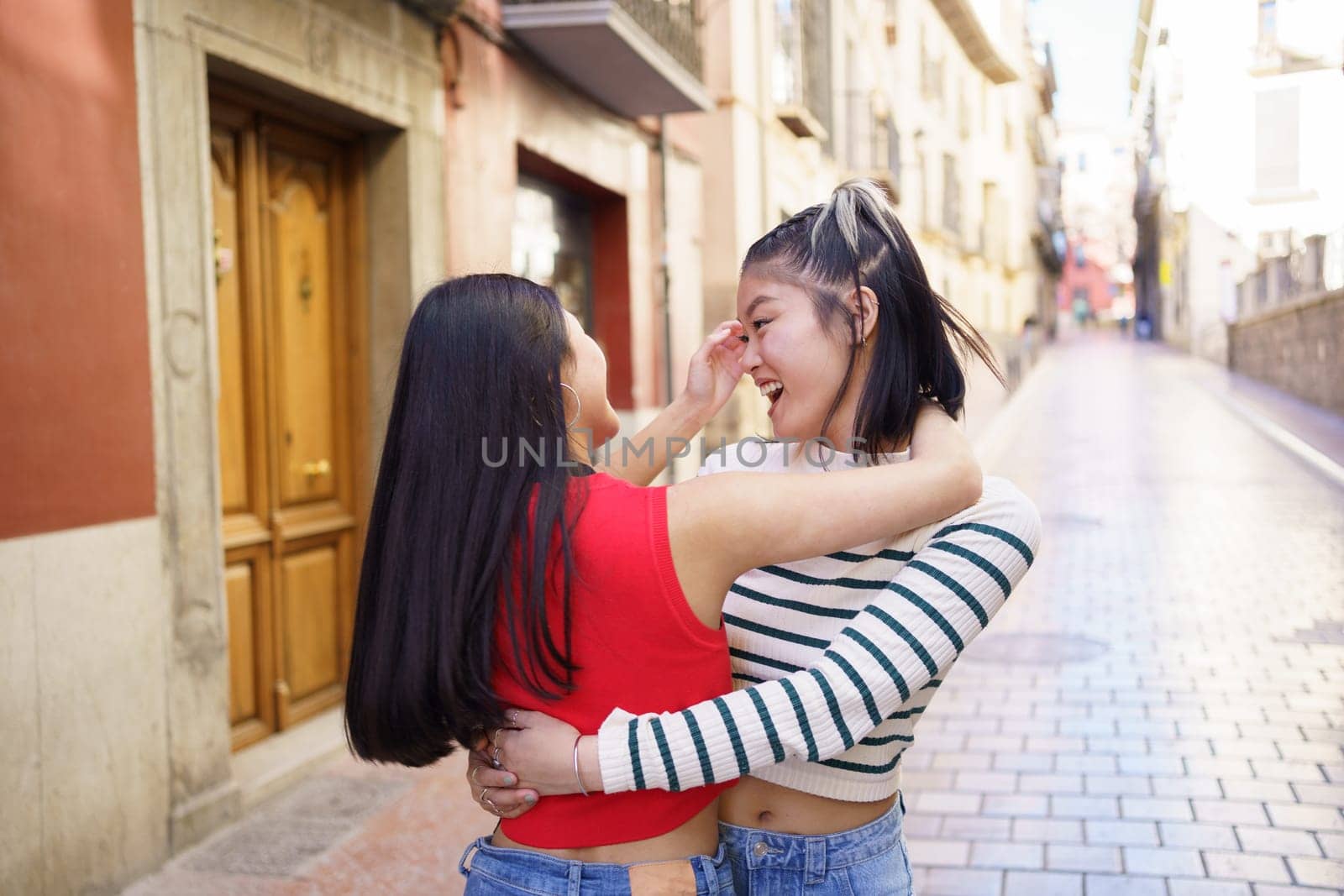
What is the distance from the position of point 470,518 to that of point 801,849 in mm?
691

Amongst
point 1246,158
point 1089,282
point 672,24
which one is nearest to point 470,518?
point 672,24

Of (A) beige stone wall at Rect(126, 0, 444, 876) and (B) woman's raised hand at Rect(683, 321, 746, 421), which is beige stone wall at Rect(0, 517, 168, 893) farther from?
(B) woman's raised hand at Rect(683, 321, 746, 421)

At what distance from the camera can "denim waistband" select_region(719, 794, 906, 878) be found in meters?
1.68

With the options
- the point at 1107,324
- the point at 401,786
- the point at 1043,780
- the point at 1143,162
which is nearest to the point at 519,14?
the point at 401,786

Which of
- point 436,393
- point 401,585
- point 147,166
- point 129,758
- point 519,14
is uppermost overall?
point 519,14

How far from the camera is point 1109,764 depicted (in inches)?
193

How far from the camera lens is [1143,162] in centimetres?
5894

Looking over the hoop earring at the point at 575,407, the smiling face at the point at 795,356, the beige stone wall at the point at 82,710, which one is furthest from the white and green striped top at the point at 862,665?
the beige stone wall at the point at 82,710

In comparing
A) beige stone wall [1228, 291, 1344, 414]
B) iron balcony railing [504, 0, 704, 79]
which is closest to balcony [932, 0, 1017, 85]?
beige stone wall [1228, 291, 1344, 414]

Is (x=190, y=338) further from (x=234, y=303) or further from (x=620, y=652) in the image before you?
(x=620, y=652)

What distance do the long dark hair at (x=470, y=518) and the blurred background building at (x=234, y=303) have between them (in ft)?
2.94

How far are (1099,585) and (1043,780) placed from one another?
387 cm

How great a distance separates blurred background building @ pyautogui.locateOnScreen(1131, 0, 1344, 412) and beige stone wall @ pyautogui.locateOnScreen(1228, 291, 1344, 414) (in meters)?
0.04

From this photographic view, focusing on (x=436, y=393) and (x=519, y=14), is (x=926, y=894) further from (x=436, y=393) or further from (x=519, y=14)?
(x=519, y=14)
